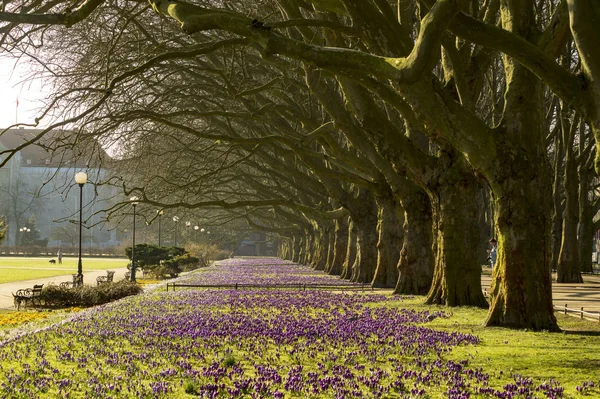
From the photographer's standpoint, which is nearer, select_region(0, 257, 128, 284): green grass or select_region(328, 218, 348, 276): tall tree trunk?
select_region(0, 257, 128, 284): green grass

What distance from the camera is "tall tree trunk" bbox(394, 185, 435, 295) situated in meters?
20.4

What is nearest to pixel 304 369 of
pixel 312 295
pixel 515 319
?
pixel 515 319

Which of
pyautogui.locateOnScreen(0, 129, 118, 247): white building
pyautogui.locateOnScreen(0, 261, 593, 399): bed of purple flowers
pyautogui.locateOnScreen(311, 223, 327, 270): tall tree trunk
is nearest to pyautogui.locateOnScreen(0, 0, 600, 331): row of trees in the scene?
pyautogui.locateOnScreen(0, 261, 593, 399): bed of purple flowers

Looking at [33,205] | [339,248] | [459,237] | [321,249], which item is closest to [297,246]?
[321,249]

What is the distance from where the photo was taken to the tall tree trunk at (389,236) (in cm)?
2434

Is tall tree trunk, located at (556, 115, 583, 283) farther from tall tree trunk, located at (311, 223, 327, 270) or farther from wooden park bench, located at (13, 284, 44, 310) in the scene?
wooden park bench, located at (13, 284, 44, 310)

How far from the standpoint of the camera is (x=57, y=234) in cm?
12662

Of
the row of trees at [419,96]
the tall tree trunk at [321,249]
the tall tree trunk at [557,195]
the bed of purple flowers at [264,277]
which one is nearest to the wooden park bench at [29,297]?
the row of trees at [419,96]

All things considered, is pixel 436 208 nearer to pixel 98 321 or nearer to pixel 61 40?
pixel 98 321

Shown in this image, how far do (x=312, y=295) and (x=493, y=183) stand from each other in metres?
9.97

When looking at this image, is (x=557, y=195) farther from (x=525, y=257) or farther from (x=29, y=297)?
(x=29, y=297)

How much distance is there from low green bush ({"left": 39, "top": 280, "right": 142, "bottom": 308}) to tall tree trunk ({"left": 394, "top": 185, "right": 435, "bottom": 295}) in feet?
32.0

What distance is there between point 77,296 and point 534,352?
55.5 feet

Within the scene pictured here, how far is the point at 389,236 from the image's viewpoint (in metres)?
24.6
